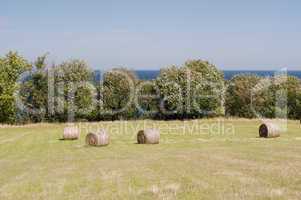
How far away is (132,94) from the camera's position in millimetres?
57781

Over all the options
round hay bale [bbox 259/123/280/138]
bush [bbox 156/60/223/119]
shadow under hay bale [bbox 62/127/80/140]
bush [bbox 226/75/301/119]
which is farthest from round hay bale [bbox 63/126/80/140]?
bush [bbox 226/75/301/119]

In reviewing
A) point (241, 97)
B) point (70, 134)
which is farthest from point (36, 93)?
point (241, 97)

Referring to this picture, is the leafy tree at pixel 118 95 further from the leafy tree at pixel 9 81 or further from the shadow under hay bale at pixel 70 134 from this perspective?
the shadow under hay bale at pixel 70 134

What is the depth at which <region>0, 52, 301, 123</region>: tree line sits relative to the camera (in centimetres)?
5284

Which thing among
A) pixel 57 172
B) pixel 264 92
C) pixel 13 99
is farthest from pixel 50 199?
pixel 264 92

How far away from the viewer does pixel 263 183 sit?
11898 millimetres

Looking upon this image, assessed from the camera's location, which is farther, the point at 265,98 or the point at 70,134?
the point at 265,98

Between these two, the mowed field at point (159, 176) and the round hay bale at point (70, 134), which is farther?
the round hay bale at point (70, 134)

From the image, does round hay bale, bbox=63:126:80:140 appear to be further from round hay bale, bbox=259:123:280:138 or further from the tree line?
the tree line

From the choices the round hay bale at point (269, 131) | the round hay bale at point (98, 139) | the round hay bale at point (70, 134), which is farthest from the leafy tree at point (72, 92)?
the round hay bale at point (269, 131)

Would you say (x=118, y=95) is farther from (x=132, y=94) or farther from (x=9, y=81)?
(x=9, y=81)

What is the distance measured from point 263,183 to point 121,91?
45.1 metres

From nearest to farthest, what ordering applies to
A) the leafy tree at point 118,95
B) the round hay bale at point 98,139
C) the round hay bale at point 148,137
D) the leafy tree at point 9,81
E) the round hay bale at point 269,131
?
the round hay bale at point 98,139, the round hay bale at point 148,137, the round hay bale at point 269,131, the leafy tree at point 9,81, the leafy tree at point 118,95

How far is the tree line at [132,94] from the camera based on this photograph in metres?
52.8
